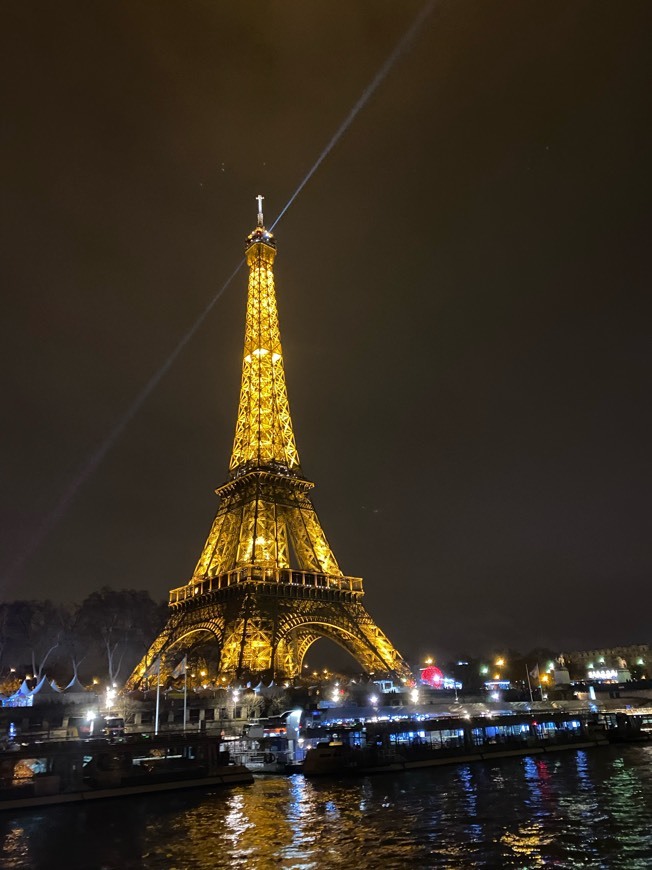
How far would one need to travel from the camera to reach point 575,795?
24.4 m

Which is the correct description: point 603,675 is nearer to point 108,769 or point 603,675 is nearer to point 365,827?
point 108,769

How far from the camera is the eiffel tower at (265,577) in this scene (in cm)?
5416

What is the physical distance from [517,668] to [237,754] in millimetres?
109579

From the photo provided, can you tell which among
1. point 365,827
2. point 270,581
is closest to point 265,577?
point 270,581

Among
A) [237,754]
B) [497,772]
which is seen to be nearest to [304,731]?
[237,754]

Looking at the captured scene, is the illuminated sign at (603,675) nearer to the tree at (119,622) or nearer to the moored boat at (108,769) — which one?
the tree at (119,622)

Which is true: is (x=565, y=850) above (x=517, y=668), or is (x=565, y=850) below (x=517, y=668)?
below

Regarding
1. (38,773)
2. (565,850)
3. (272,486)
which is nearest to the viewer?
(565,850)

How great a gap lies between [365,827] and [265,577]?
37811 millimetres

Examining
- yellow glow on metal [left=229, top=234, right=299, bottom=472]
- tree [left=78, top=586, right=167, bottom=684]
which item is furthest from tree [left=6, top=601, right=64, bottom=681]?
yellow glow on metal [left=229, top=234, right=299, bottom=472]

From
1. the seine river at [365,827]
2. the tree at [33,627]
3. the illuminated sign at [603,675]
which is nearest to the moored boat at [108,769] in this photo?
the seine river at [365,827]

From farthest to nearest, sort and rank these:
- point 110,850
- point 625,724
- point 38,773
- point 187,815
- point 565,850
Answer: point 625,724, point 38,773, point 187,815, point 110,850, point 565,850

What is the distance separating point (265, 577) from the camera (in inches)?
2259

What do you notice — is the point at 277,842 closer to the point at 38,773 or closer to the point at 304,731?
the point at 38,773
